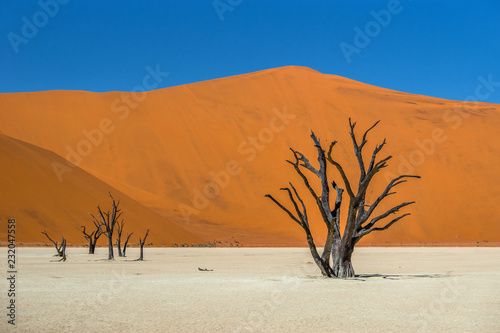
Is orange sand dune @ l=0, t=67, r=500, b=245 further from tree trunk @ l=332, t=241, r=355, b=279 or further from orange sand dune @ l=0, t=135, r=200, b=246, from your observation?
tree trunk @ l=332, t=241, r=355, b=279

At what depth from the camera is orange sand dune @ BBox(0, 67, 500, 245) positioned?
52.3 metres

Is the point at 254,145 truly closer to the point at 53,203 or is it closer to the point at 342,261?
the point at 53,203

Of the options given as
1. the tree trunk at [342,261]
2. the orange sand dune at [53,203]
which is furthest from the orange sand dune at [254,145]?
the tree trunk at [342,261]

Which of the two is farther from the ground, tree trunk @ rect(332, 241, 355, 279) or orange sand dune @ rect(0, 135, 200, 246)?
orange sand dune @ rect(0, 135, 200, 246)

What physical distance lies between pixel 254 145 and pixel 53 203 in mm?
27423

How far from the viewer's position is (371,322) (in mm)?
7113

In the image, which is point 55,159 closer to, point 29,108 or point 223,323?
point 29,108

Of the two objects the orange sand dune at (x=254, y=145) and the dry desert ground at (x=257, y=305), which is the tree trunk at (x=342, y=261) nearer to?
the dry desert ground at (x=257, y=305)

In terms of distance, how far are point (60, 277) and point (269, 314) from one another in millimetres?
7858

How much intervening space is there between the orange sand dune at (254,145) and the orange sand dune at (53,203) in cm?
91

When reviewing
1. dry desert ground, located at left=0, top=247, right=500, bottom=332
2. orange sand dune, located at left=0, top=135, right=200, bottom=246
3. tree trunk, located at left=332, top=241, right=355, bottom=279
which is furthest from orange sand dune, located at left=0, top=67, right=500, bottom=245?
dry desert ground, located at left=0, top=247, right=500, bottom=332

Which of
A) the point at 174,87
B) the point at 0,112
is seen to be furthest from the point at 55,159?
the point at 174,87

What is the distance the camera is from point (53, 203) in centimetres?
4044

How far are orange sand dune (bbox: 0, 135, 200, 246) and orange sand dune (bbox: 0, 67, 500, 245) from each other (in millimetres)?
912
